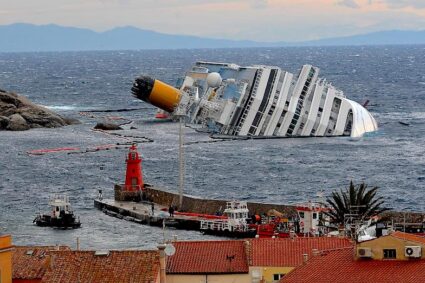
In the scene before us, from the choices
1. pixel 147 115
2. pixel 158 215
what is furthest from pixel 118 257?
pixel 147 115

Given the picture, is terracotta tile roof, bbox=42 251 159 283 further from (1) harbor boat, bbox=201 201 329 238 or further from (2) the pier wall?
(2) the pier wall

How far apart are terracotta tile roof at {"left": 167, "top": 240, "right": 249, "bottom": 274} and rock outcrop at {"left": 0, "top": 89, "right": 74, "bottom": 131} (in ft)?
345

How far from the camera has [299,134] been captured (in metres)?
133

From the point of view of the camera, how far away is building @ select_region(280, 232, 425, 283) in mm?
33375

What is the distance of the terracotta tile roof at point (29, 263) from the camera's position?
122 ft

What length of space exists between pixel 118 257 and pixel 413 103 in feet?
503

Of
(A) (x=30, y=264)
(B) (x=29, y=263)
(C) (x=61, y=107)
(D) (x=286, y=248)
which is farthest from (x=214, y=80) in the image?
(A) (x=30, y=264)

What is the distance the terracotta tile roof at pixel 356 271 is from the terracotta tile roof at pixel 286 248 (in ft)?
21.1

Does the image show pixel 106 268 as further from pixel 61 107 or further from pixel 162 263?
pixel 61 107

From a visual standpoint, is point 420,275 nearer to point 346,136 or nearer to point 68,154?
point 68,154

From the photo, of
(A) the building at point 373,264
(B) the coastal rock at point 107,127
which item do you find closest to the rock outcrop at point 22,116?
(B) the coastal rock at point 107,127

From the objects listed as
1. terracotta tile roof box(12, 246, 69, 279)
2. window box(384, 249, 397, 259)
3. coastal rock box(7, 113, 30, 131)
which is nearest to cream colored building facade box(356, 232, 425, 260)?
window box(384, 249, 397, 259)

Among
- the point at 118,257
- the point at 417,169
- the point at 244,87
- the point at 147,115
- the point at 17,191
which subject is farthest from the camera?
the point at 147,115

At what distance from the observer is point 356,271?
3381 cm
